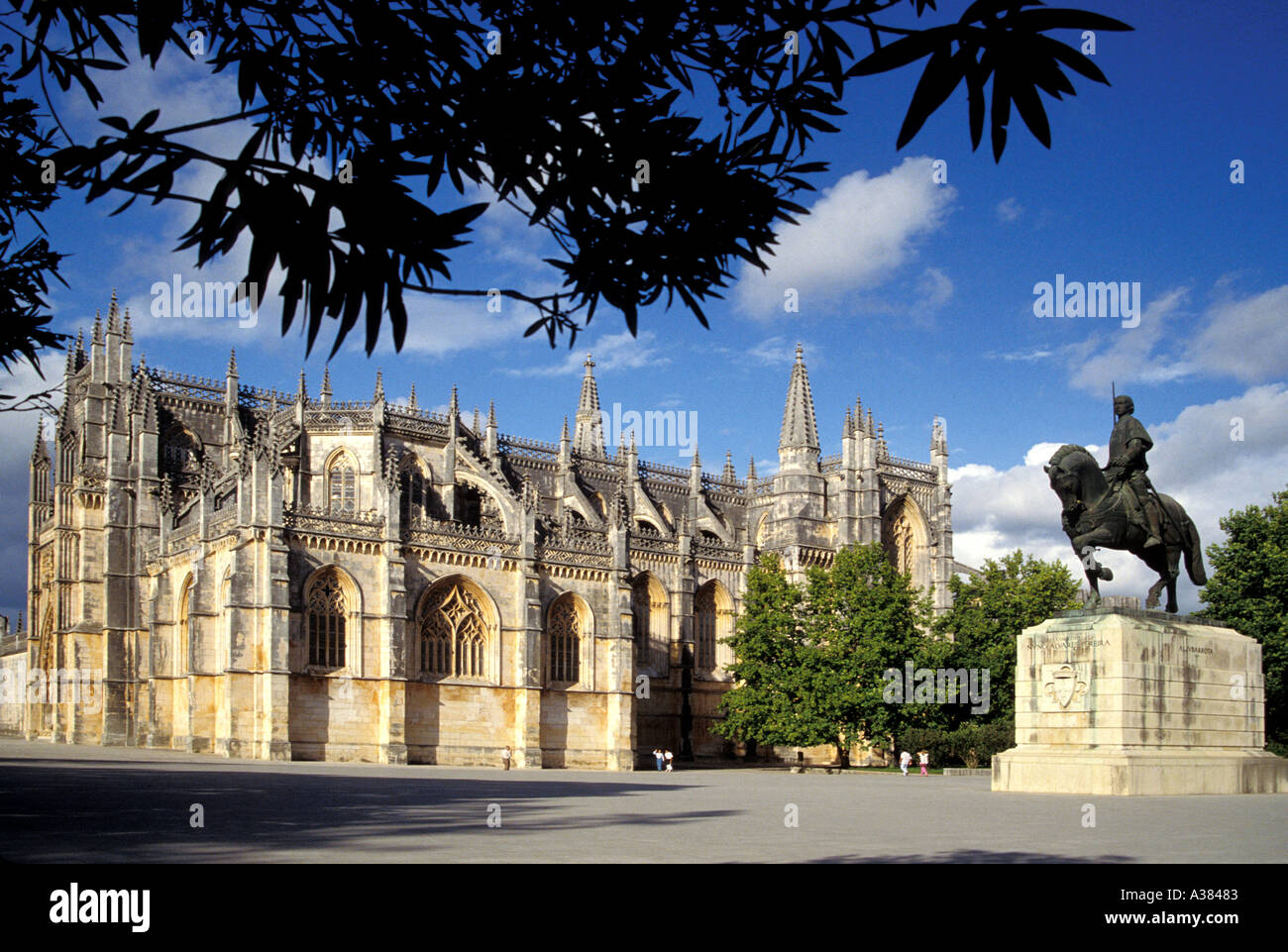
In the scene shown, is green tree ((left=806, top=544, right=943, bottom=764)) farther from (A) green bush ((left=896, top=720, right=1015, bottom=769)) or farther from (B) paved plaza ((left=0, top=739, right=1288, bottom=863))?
(B) paved plaza ((left=0, top=739, right=1288, bottom=863))

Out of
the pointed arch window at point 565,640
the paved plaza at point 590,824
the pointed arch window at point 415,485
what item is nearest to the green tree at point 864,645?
the pointed arch window at point 565,640

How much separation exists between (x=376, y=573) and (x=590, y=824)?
32.0 m

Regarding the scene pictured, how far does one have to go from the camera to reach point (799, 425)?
7612 centimetres

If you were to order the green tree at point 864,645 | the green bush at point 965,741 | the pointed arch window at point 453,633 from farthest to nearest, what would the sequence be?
the green tree at point 864,645, the green bush at point 965,741, the pointed arch window at point 453,633

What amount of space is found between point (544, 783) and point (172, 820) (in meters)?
16.7

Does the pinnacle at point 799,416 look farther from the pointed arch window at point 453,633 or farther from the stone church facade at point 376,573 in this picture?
the pointed arch window at point 453,633

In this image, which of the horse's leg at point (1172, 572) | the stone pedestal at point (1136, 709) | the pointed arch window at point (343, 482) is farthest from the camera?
the pointed arch window at point (343, 482)

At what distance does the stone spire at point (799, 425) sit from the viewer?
75.8 m

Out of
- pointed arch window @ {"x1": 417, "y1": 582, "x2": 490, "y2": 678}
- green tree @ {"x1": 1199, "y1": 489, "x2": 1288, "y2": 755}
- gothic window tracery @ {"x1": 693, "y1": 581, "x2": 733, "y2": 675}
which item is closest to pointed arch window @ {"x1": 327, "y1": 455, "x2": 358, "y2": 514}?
pointed arch window @ {"x1": 417, "y1": 582, "x2": 490, "y2": 678}

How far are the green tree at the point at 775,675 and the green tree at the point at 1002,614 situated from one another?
6765 millimetres

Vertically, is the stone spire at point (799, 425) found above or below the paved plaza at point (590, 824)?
above

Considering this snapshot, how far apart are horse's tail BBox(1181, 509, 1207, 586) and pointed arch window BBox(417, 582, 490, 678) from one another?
100ft

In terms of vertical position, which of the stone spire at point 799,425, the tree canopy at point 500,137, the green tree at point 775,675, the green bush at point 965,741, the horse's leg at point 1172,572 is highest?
the stone spire at point 799,425

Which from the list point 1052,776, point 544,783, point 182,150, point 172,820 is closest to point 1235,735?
point 1052,776
